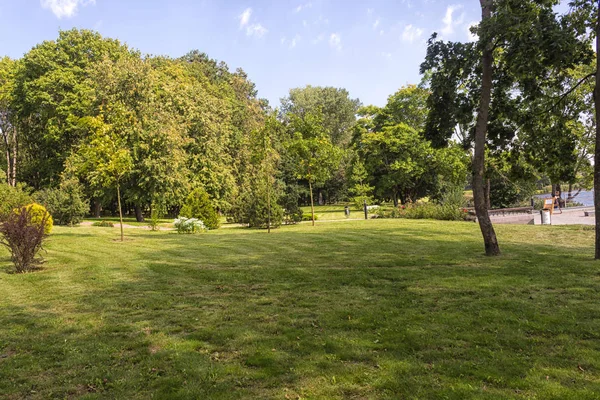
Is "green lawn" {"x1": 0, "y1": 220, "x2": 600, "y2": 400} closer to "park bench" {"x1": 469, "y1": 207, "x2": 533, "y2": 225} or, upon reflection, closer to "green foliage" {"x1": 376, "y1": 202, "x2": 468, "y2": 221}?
"green foliage" {"x1": 376, "y1": 202, "x2": 468, "y2": 221}

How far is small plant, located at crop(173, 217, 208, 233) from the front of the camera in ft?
69.8

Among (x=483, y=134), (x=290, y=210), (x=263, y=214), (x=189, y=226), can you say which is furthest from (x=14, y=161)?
(x=483, y=134)

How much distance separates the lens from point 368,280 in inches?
316

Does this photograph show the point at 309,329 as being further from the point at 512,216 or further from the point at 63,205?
the point at 63,205

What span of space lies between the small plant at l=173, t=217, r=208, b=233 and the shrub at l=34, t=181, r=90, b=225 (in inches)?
366

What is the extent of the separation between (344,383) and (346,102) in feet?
215

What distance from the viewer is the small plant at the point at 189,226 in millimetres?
21266

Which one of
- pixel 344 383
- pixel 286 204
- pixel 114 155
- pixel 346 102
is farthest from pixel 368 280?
pixel 346 102

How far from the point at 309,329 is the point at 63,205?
1025 inches

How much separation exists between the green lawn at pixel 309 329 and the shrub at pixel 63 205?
57.2 ft

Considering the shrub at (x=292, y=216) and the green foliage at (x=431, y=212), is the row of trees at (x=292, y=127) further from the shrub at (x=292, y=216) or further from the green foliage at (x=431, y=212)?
the green foliage at (x=431, y=212)

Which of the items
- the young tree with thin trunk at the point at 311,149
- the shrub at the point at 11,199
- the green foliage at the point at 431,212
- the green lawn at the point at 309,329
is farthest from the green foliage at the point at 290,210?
the green lawn at the point at 309,329

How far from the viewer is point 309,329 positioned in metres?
5.20

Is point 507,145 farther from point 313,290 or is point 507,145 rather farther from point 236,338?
point 236,338
